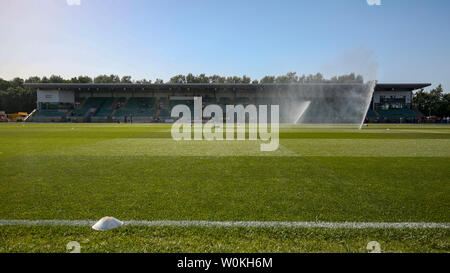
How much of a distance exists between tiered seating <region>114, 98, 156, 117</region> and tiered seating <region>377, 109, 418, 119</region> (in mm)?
47981

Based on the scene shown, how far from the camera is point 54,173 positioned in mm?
5449

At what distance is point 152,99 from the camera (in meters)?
58.4

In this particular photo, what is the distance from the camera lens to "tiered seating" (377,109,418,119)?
50.5 m

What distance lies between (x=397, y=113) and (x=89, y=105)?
6571cm

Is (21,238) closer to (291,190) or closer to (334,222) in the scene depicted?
(334,222)

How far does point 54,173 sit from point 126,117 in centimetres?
4955

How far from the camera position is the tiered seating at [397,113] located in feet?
166

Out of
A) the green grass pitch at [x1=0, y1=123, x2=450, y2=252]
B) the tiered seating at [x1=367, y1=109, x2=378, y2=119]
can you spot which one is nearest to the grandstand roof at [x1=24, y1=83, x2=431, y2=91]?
the tiered seating at [x1=367, y1=109, x2=378, y2=119]


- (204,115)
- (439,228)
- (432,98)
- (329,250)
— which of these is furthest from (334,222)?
(432,98)

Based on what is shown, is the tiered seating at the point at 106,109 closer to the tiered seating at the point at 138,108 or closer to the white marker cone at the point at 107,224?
the tiered seating at the point at 138,108

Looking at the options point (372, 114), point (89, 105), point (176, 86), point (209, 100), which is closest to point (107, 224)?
point (176, 86)

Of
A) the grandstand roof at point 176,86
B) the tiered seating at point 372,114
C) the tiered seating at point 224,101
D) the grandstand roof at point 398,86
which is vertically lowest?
the tiered seating at point 372,114

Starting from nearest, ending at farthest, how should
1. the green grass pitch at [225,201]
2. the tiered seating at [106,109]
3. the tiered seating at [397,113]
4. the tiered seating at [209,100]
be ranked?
the green grass pitch at [225,201]
the tiered seating at [397,113]
the tiered seating at [106,109]
the tiered seating at [209,100]

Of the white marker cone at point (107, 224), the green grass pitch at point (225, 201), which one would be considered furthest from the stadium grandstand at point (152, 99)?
the white marker cone at point (107, 224)
